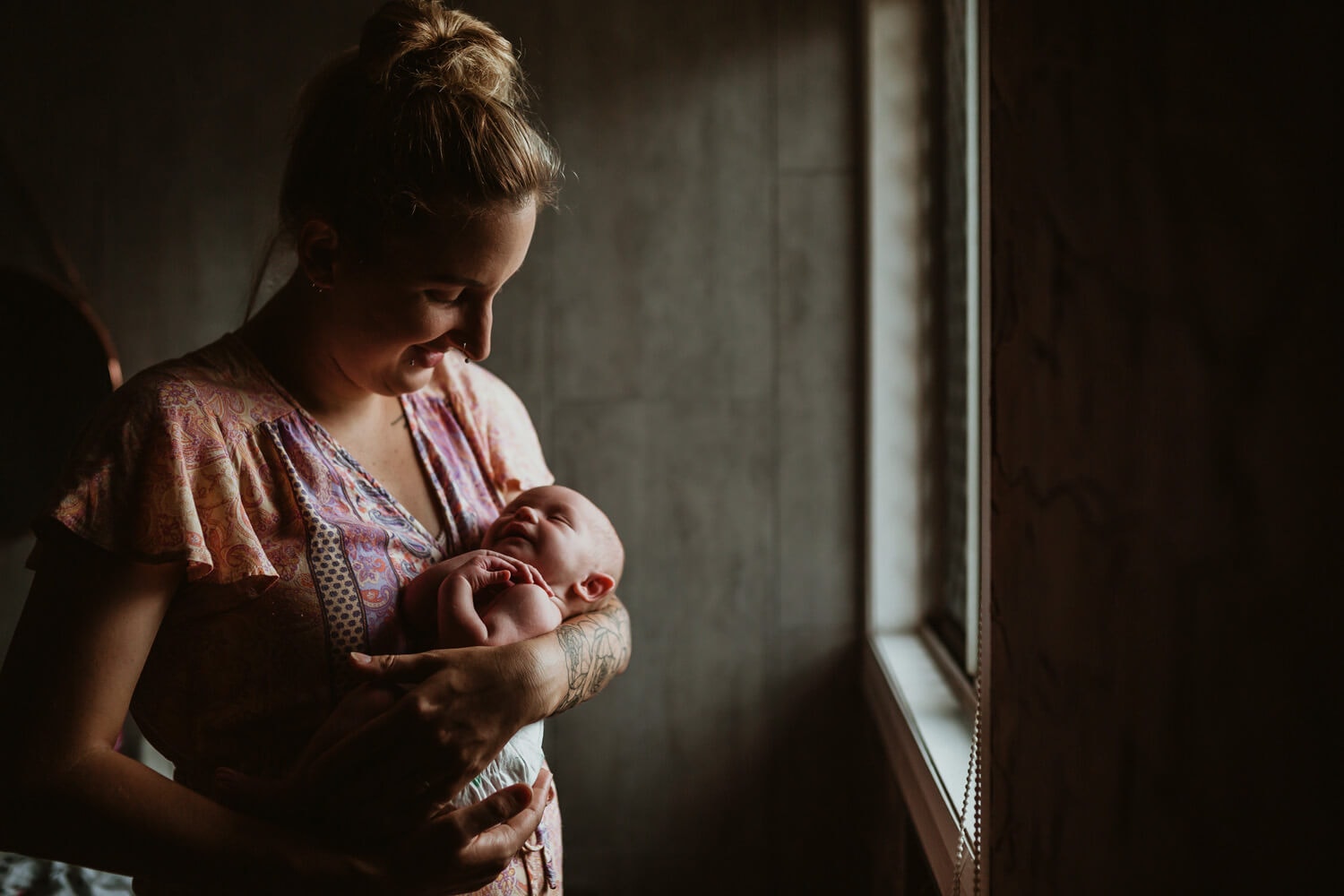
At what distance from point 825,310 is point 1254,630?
1.99 m

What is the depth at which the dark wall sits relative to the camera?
0.34 m

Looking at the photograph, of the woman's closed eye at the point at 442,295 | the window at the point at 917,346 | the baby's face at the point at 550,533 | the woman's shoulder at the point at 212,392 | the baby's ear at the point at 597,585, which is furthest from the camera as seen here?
the window at the point at 917,346

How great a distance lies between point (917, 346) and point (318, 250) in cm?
157

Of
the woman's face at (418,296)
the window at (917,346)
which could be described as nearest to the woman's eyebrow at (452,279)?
the woman's face at (418,296)

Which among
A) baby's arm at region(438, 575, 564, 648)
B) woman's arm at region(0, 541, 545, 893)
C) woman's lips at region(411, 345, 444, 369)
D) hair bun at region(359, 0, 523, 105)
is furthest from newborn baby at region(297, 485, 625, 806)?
hair bun at region(359, 0, 523, 105)

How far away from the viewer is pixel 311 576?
99cm

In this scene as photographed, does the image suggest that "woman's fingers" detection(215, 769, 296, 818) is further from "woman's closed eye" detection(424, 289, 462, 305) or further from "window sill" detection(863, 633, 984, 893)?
"window sill" detection(863, 633, 984, 893)

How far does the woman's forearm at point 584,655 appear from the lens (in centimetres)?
110

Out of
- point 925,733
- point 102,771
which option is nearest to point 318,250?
point 102,771

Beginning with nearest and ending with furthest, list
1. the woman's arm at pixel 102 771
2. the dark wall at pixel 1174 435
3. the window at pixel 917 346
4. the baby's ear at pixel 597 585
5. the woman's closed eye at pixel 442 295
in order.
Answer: the dark wall at pixel 1174 435, the woman's arm at pixel 102 771, the woman's closed eye at pixel 442 295, the baby's ear at pixel 597 585, the window at pixel 917 346

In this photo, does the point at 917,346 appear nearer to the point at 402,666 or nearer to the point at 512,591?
the point at 512,591

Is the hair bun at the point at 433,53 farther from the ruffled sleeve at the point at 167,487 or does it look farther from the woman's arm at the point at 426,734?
the woman's arm at the point at 426,734

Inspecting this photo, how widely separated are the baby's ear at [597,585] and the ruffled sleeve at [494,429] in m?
0.18

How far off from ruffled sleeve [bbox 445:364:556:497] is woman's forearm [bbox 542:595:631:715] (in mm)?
249
